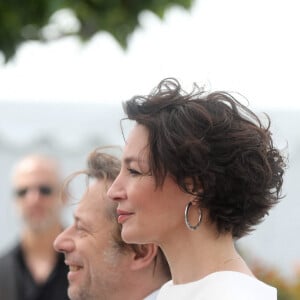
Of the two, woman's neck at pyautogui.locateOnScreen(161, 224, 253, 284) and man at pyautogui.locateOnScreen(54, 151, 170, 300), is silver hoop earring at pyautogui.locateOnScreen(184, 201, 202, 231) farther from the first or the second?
man at pyautogui.locateOnScreen(54, 151, 170, 300)

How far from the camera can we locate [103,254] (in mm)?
3846

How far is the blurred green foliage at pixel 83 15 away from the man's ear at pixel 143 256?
13.9 ft

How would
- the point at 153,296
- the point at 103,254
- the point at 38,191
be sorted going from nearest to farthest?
the point at 153,296, the point at 103,254, the point at 38,191

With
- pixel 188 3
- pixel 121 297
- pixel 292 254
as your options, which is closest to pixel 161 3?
pixel 188 3

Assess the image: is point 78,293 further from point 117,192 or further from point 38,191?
point 38,191

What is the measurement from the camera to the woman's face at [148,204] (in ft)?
10.5

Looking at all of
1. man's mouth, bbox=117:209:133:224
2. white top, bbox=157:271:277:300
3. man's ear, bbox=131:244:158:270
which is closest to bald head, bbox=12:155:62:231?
man's ear, bbox=131:244:158:270

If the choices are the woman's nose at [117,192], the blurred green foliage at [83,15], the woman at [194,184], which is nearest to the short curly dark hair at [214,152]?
the woman at [194,184]

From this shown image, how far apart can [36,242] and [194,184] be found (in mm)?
3797

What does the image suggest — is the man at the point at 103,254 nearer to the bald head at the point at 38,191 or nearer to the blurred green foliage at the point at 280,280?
the bald head at the point at 38,191

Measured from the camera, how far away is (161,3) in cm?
802

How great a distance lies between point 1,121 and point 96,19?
6.93 ft

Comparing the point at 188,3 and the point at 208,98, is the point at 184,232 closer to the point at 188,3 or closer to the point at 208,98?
the point at 208,98

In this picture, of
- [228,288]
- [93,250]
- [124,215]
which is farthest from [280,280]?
[228,288]
